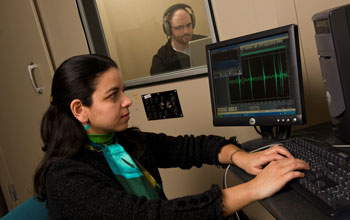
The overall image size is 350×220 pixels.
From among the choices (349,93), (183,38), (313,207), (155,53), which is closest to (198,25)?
(183,38)

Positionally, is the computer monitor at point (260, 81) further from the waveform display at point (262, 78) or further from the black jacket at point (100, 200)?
the black jacket at point (100, 200)

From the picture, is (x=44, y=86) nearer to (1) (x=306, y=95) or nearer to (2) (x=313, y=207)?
(1) (x=306, y=95)

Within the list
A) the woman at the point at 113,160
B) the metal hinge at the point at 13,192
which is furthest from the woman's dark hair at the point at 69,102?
the metal hinge at the point at 13,192

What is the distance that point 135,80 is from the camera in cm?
186

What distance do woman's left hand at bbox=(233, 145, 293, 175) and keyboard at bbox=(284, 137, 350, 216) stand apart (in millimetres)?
33

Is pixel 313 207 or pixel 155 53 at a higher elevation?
pixel 155 53

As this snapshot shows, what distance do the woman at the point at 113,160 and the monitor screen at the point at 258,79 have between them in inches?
4.9

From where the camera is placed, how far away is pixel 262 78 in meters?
1.09

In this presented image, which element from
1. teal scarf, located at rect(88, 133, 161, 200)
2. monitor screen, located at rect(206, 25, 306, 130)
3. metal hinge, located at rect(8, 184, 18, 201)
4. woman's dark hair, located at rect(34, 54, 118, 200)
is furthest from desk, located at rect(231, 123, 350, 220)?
metal hinge, located at rect(8, 184, 18, 201)

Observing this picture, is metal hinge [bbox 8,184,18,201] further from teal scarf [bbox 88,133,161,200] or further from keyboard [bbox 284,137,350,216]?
keyboard [bbox 284,137,350,216]

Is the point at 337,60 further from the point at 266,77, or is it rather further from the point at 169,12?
the point at 169,12

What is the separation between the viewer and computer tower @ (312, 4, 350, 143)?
0.89 m

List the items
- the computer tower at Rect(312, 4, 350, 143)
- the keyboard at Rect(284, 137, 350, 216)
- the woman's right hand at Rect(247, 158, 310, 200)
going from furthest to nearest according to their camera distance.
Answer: the computer tower at Rect(312, 4, 350, 143) < the woman's right hand at Rect(247, 158, 310, 200) < the keyboard at Rect(284, 137, 350, 216)

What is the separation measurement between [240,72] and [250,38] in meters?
0.12
